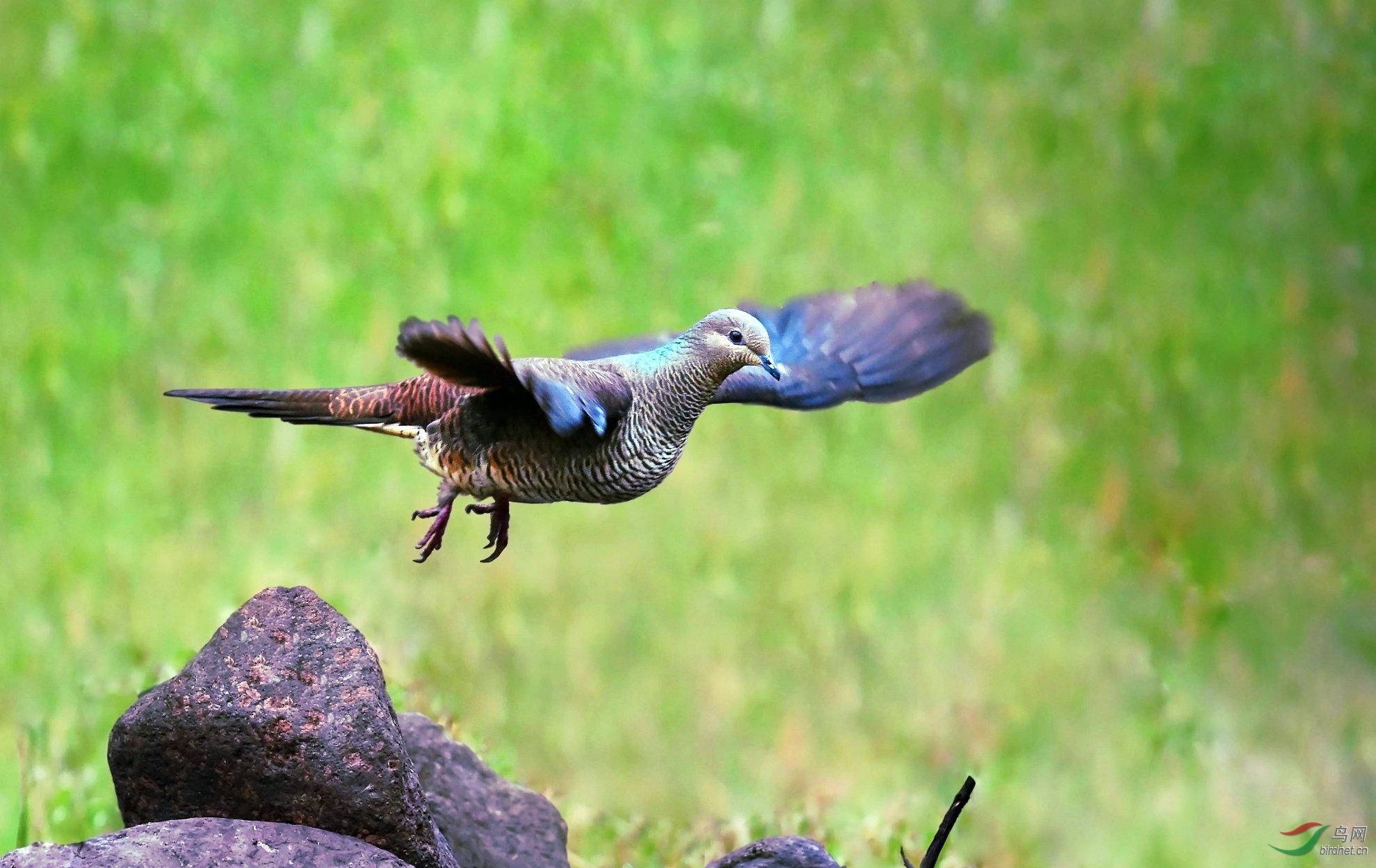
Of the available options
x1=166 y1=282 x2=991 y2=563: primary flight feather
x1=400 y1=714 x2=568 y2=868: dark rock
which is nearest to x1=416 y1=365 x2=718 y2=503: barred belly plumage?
x1=166 y1=282 x2=991 y2=563: primary flight feather

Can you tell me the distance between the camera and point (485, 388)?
171 inches

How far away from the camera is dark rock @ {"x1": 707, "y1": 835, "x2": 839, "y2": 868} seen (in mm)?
4344

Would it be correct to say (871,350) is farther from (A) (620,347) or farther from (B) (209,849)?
(B) (209,849)

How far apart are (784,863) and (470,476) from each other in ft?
4.78

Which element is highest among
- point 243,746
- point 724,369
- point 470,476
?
point 724,369

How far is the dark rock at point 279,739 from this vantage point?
3930 millimetres

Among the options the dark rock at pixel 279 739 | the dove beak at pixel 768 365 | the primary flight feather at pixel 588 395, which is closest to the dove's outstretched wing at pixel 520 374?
the primary flight feather at pixel 588 395

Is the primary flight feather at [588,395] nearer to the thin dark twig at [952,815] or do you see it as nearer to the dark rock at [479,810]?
the dark rock at [479,810]

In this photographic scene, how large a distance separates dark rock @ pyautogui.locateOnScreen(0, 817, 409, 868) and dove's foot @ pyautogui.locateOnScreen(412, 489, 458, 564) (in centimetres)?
89

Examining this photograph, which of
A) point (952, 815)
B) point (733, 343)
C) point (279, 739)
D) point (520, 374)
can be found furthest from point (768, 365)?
point (279, 739)

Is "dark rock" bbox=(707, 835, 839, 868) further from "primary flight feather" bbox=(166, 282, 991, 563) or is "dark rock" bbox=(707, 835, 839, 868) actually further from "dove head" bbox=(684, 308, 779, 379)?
"dove head" bbox=(684, 308, 779, 379)

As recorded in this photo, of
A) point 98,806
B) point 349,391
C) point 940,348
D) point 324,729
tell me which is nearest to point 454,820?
point 324,729

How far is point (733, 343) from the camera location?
4.13 metres

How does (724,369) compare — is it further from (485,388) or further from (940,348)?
(940,348)
